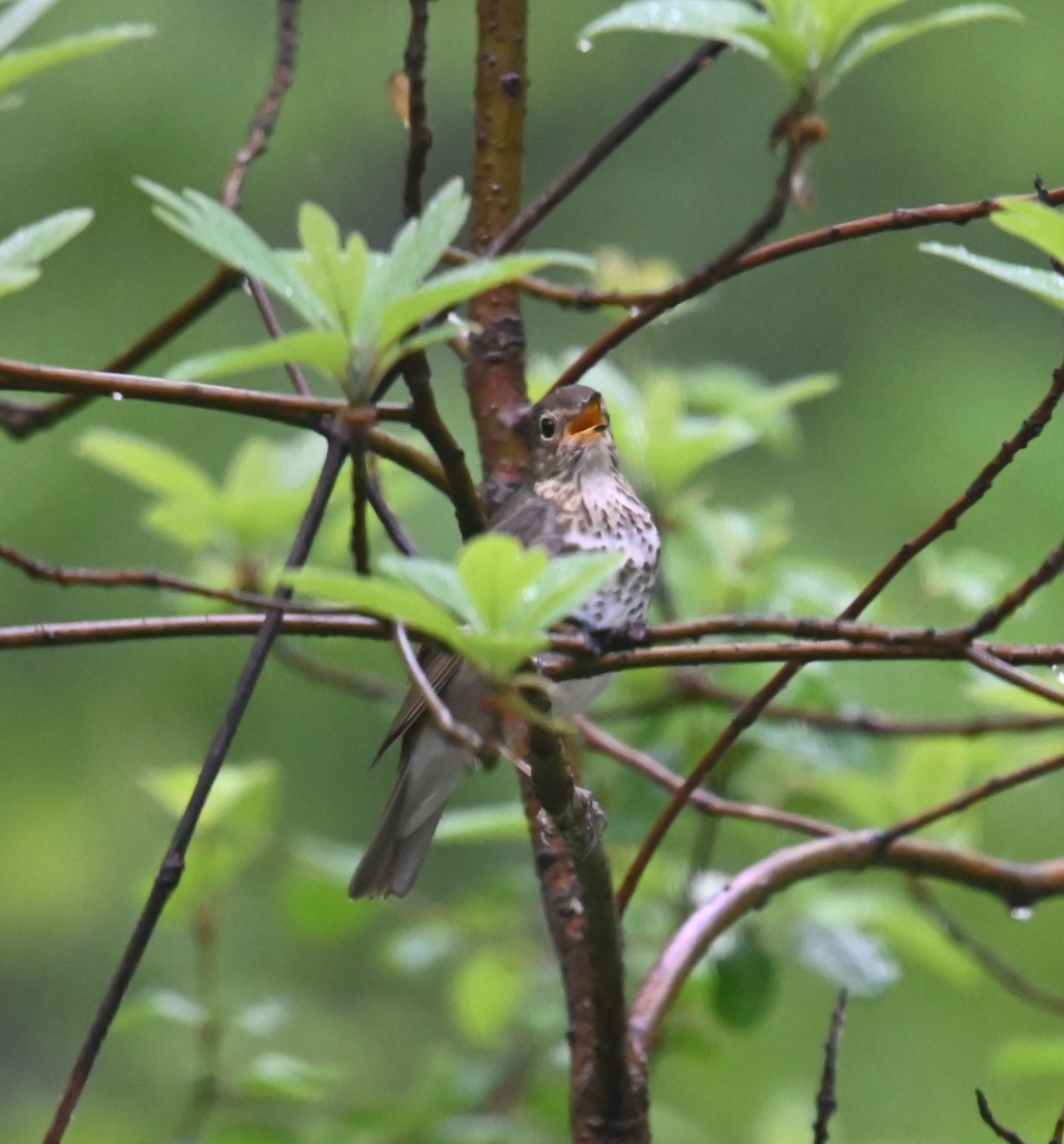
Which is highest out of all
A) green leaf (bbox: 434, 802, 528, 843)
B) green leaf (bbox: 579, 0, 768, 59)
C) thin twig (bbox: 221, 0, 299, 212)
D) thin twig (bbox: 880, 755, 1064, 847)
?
thin twig (bbox: 221, 0, 299, 212)

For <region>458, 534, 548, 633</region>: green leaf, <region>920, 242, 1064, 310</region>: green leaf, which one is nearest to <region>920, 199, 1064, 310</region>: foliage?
<region>920, 242, 1064, 310</region>: green leaf

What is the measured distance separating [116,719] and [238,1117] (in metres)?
2.38

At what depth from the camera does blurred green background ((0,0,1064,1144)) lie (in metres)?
4.02

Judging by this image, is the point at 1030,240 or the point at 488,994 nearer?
the point at 1030,240

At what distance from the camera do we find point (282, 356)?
966 mm

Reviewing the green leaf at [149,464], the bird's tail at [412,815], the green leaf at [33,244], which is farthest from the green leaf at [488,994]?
the green leaf at [33,244]

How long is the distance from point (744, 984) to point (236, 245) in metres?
1.43

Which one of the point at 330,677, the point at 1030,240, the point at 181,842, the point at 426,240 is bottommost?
the point at 181,842

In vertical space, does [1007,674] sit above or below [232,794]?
below

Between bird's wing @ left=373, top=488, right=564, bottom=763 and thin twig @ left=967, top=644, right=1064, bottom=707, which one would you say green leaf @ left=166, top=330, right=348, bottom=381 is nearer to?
thin twig @ left=967, top=644, right=1064, bottom=707

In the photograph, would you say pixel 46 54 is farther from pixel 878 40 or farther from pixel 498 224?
pixel 498 224

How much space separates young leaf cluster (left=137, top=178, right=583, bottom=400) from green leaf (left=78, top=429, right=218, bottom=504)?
3.05ft

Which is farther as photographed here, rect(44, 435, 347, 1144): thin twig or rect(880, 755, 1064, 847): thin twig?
rect(880, 755, 1064, 847): thin twig

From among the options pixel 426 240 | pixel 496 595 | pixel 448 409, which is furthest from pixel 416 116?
pixel 448 409
